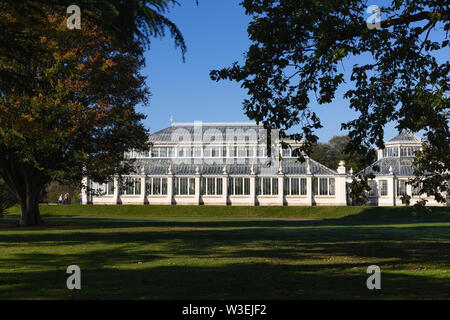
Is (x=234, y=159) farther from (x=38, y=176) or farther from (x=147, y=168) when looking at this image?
(x=38, y=176)

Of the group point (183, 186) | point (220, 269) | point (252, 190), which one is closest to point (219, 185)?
point (252, 190)

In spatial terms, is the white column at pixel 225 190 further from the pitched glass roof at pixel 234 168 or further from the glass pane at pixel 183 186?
the glass pane at pixel 183 186

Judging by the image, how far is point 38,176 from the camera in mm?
→ 29062

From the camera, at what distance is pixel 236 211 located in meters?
53.2

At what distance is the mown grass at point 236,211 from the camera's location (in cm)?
4788

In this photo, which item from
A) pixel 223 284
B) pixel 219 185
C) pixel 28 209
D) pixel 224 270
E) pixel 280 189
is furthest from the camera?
pixel 219 185

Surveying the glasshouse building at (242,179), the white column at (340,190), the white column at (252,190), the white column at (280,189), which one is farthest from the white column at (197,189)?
the white column at (340,190)

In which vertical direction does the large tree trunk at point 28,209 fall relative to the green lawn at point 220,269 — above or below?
above

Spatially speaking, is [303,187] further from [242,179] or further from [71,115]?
[71,115]

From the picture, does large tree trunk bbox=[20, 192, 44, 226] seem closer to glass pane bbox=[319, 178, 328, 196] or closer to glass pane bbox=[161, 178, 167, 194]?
glass pane bbox=[161, 178, 167, 194]

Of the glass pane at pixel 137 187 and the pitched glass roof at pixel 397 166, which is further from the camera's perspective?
the glass pane at pixel 137 187

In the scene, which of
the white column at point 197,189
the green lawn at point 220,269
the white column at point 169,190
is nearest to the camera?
the green lawn at point 220,269
